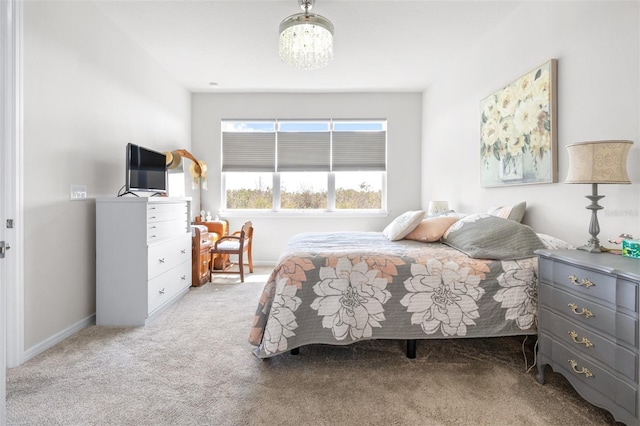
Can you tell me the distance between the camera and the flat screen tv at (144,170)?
9.78 feet

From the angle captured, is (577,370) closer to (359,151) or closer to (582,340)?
(582,340)

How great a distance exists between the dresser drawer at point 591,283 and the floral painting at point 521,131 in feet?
3.20

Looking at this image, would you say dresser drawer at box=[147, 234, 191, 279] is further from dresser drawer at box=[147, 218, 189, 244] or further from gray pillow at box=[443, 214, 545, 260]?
gray pillow at box=[443, 214, 545, 260]

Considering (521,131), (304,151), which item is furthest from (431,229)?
(304,151)

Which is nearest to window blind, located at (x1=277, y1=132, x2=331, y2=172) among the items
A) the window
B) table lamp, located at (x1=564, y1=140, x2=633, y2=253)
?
the window

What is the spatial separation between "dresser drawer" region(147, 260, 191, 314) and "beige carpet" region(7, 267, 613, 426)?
1.14ft

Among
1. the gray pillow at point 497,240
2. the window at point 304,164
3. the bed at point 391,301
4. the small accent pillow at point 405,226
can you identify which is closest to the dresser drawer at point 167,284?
the bed at point 391,301

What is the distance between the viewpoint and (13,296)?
212 centimetres

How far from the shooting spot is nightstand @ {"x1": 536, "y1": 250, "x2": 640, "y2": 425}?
4.53 ft

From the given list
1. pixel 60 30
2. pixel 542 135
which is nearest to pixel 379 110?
pixel 542 135

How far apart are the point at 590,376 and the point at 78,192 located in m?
3.54

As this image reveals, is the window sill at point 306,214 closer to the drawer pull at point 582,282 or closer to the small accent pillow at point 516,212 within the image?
the small accent pillow at point 516,212

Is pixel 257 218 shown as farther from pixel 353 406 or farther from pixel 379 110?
pixel 353 406

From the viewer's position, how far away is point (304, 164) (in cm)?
521
